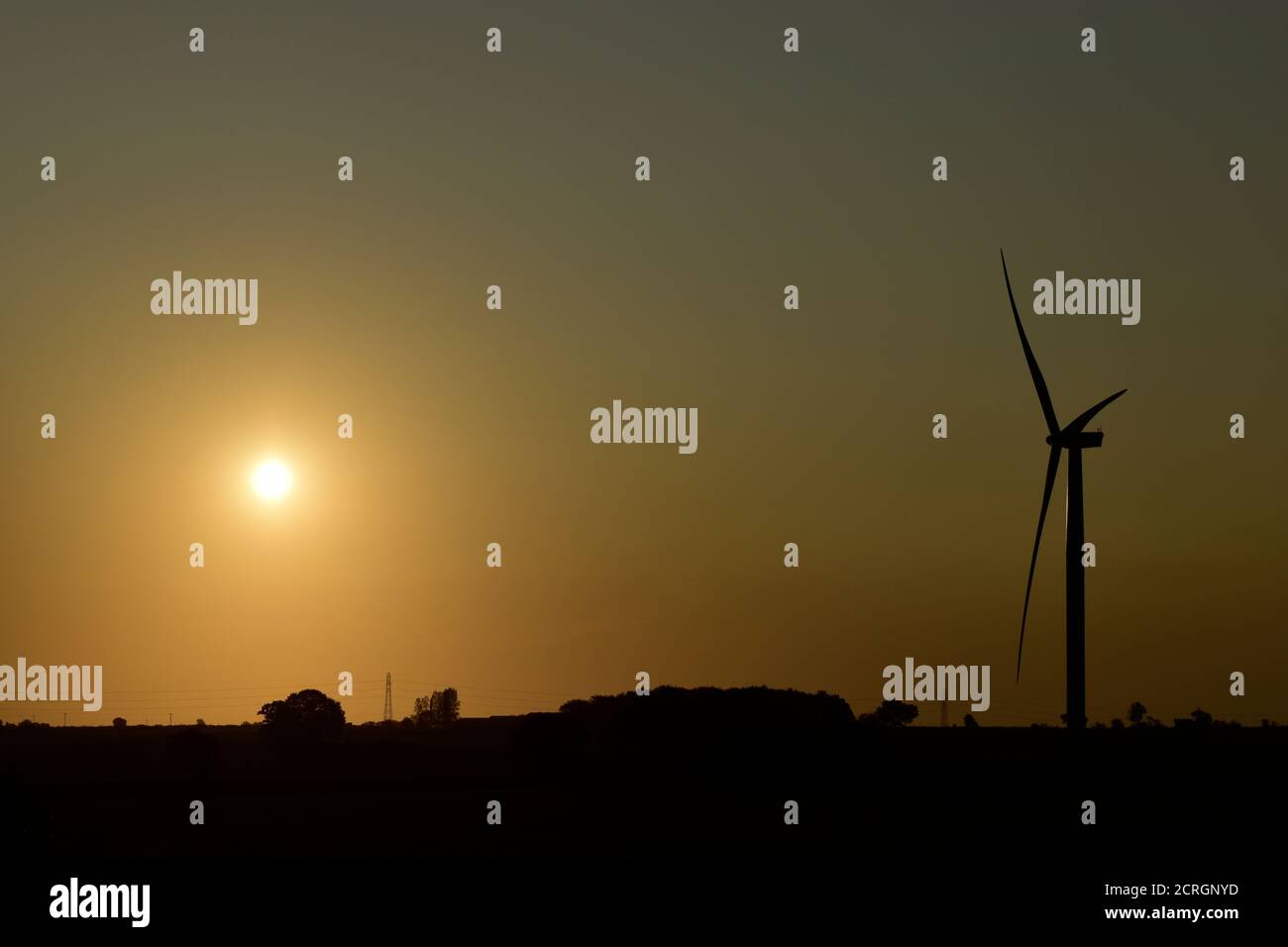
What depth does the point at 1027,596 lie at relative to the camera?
72.4 m

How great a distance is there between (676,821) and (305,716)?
10114 centimetres

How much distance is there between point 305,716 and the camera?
189125 millimetres

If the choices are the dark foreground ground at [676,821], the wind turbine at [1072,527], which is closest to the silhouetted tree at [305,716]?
the dark foreground ground at [676,821]

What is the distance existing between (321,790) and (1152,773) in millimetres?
55284

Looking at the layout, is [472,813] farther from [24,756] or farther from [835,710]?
[24,756]

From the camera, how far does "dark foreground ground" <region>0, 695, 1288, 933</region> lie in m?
68.6

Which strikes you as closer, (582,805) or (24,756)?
(582,805)

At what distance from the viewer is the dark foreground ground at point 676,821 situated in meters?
68.6

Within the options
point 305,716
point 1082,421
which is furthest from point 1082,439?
point 305,716

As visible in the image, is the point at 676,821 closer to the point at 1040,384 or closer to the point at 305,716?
the point at 1040,384

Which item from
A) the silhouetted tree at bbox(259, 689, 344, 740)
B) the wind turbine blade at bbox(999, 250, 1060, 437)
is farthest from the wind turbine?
the silhouetted tree at bbox(259, 689, 344, 740)

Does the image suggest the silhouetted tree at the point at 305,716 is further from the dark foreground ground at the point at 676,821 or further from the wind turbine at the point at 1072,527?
the wind turbine at the point at 1072,527

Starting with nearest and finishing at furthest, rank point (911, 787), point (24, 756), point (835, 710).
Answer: point (911, 787) < point (835, 710) < point (24, 756)
